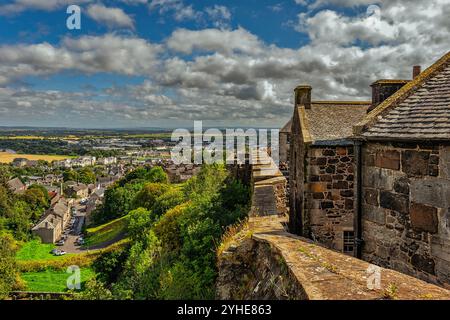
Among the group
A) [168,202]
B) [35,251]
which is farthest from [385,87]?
[35,251]

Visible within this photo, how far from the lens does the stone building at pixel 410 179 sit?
5.75 meters

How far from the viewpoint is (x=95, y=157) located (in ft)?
631

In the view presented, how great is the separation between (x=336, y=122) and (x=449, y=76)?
205 inches

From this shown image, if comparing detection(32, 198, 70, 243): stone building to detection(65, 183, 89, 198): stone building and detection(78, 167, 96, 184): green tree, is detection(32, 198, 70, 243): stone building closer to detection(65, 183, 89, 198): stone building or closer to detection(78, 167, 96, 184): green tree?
detection(65, 183, 89, 198): stone building

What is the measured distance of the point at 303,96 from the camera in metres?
13.5

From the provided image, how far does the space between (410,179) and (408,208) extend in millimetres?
544

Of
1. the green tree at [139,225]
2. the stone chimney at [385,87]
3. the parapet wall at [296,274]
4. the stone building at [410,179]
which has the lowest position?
the green tree at [139,225]

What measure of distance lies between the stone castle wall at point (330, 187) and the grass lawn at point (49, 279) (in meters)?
31.7

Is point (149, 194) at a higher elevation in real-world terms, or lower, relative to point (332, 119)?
lower

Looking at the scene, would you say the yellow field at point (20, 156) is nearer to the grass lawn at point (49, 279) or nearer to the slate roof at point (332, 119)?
the grass lawn at point (49, 279)

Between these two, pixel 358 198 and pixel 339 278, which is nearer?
pixel 339 278

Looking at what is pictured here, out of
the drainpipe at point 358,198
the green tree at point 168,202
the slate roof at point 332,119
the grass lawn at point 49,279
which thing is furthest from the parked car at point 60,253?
the drainpipe at point 358,198

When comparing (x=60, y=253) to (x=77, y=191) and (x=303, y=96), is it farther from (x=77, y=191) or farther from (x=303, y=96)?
(x=77, y=191)
